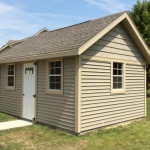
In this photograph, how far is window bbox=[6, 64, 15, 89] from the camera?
1125 cm

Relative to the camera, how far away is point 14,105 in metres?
11.0

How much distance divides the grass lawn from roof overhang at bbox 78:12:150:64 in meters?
2.94

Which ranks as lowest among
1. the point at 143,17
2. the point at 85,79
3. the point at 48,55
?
the point at 85,79

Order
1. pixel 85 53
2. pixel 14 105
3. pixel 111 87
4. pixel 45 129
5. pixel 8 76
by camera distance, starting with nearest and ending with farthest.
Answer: pixel 85 53 → pixel 45 129 → pixel 111 87 → pixel 14 105 → pixel 8 76

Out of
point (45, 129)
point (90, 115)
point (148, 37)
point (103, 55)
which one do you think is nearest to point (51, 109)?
point (45, 129)

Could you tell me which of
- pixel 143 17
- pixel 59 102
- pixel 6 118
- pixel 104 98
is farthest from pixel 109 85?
pixel 143 17

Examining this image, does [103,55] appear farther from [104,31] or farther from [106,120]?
[106,120]

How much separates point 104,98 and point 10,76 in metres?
5.60

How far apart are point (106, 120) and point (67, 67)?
9.08 ft

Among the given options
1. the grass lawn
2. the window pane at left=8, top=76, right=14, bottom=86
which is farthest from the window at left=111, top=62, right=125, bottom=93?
the window pane at left=8, top=76, right=14, bottom=86

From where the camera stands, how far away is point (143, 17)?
24.0m

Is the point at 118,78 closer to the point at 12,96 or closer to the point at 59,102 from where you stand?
the point at 59,102

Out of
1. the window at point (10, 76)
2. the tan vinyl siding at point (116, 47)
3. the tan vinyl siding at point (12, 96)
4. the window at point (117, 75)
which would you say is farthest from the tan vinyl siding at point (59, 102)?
the window at point (10, 76)

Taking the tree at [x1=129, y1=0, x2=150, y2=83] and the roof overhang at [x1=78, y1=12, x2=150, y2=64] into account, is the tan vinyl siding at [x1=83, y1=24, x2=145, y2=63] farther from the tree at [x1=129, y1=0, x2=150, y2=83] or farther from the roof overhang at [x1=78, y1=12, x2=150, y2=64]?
the tree at [x1=129, y1=0, x2=150, y2=83]
